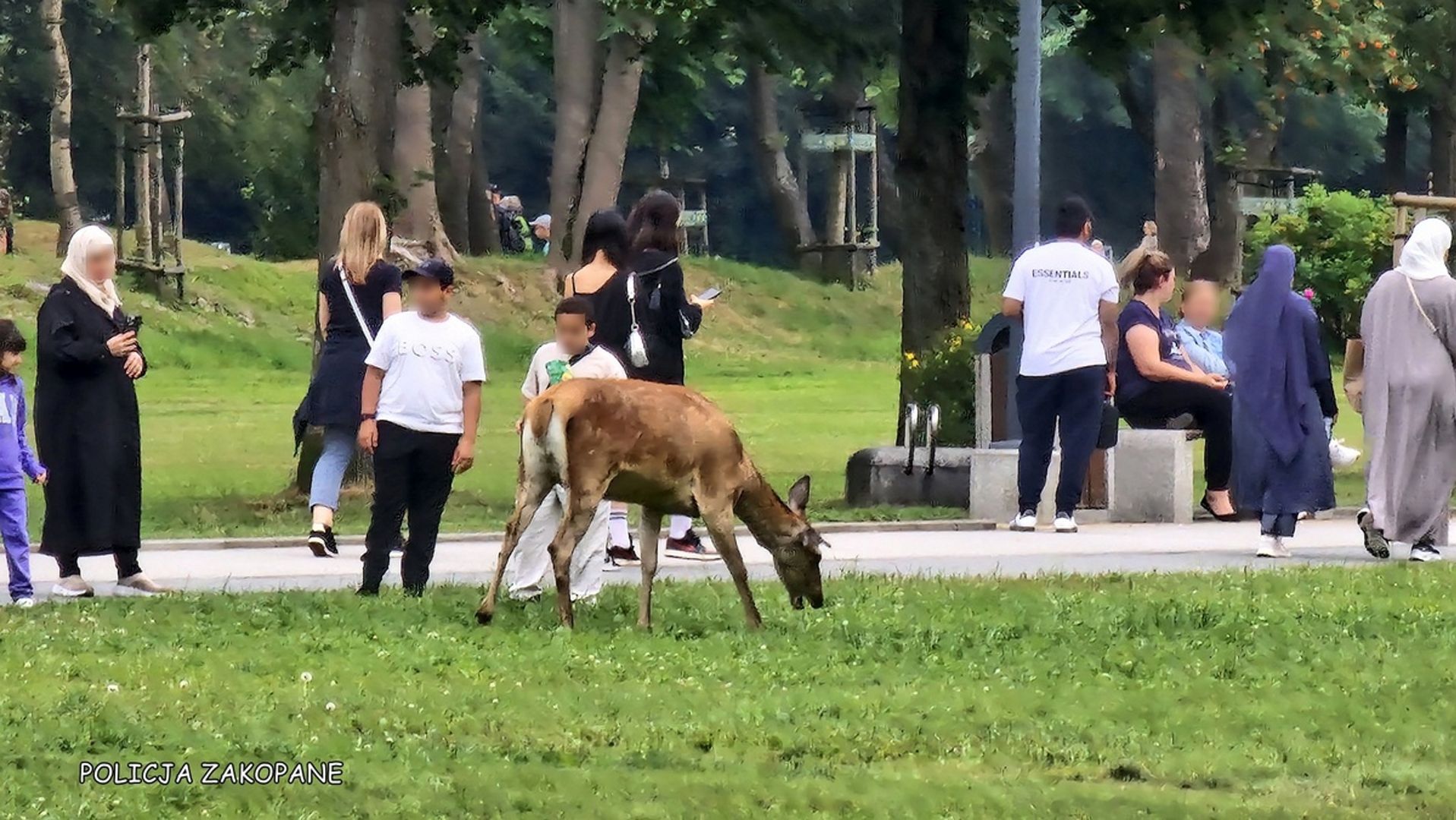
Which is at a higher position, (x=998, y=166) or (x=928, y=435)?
(x=998, y=166)

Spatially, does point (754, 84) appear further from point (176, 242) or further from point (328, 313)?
point (328, 313)

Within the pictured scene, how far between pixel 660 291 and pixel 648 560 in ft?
9.30

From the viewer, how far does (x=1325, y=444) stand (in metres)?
14.2

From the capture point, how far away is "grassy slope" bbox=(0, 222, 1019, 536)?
2064cm

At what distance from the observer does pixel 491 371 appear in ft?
135

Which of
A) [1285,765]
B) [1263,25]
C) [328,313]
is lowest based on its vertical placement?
[1285,765]

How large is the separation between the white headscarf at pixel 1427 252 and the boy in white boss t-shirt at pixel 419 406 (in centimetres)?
512

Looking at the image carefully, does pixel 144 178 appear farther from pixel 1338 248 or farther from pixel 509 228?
pixel 1338 248

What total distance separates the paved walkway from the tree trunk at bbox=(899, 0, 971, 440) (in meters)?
4.90

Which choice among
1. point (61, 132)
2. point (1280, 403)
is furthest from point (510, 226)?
point (1280, 403)

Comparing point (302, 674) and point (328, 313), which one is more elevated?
point (328, 313)

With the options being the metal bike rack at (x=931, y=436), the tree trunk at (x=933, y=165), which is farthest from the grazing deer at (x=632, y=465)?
the tree trunk at (x=933, y=165)

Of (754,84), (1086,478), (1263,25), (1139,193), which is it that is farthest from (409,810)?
(1139,193)

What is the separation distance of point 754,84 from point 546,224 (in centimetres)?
522
